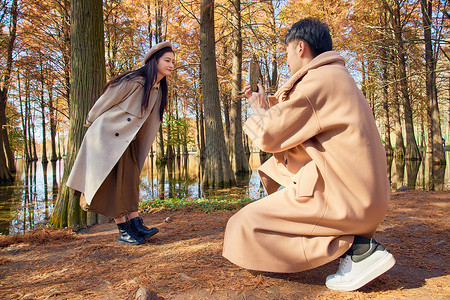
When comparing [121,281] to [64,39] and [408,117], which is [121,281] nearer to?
[64,39]

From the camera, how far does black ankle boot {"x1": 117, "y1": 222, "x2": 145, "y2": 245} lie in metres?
3.01

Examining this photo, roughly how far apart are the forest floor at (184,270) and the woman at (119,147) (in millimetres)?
378

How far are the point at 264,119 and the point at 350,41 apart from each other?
16557 mm

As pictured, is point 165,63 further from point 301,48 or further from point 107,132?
point 301,48

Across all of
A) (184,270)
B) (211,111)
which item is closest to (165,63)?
(184,270)

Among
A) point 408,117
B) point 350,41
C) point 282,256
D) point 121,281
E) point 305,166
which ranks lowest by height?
point 121,281

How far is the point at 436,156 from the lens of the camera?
15.9 metres

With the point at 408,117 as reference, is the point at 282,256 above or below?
below

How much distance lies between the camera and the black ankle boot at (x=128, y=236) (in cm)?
301

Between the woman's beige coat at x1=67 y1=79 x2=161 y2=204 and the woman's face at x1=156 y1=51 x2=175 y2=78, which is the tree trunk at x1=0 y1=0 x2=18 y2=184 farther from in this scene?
the woman's face at x1=156 y1=51 x2=175 y2=78

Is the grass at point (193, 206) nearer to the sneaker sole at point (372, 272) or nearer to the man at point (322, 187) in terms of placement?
the man at point (322, 187)

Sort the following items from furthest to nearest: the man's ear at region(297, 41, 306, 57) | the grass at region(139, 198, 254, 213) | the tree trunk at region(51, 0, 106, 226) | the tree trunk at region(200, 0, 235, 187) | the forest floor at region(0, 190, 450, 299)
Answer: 1. the tree trunk at region(200, 0, 235, 187)
2. the grass at region(139, 198, 254, 213)
3. the tree trunk at region(51, 0, 106, 226)
4. the man's ear at region(297, 41, 306, 57)
5. the forest floor at region(0, 190, 450, 299)

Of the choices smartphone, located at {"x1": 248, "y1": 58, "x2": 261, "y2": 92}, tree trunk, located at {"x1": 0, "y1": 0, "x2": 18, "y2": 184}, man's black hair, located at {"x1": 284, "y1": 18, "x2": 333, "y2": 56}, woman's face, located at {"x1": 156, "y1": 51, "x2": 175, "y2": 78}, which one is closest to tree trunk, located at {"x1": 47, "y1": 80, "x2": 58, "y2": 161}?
tree trunk, located at {"x1": 0, "y1": 0, "x2": 18, "y2": 184}

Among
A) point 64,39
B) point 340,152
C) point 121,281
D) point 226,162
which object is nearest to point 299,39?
point 340,152
